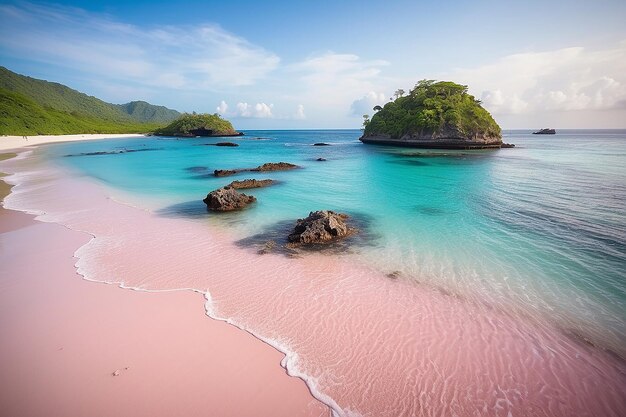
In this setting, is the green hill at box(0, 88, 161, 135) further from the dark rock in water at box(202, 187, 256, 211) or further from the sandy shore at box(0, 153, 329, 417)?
the sandy shore at box(0, 153, 329, 417)

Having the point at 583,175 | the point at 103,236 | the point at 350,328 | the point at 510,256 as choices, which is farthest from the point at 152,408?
the point at 583,175

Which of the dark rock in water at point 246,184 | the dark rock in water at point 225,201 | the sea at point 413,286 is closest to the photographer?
the sea at point 413,286

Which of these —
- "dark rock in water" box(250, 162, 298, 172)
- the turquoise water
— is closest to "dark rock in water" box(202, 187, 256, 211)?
the turquoise water

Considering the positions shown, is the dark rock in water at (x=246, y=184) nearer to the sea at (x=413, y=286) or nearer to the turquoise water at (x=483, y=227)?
the turquoise water at (x=483, y=227)

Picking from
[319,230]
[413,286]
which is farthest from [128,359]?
[319,230]

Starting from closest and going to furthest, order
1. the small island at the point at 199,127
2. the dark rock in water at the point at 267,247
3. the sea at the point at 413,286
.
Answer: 1. the sea at the point at 413,286
2. the dark rock in water at the point at 267,247
3. the small island at the point at 199,127

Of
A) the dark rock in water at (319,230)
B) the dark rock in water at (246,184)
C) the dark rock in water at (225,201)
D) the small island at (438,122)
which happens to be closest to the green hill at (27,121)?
the dark rock in water at (246,184)

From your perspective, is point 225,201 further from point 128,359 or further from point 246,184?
point 128,359
